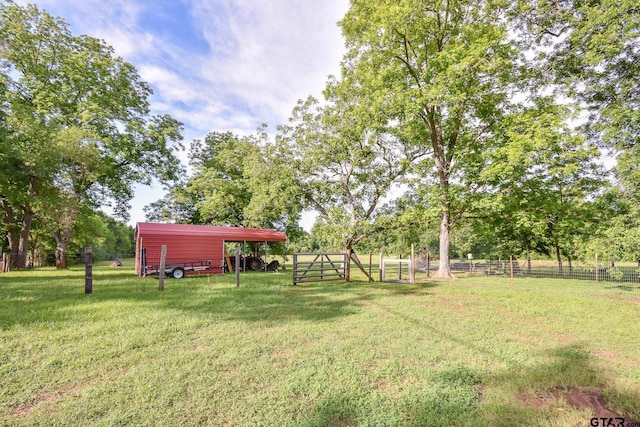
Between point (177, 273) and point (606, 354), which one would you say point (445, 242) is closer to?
point (606, 354)

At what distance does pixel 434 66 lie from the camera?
44.6ft

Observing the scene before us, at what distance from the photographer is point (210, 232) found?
55.2 feet

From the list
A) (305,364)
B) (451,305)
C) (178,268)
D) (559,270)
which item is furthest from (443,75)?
(559,270)

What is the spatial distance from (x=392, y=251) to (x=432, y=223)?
38.6 metres

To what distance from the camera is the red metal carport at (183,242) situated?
1473 cm

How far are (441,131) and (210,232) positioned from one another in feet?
48.6

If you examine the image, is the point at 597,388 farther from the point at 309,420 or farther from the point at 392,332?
the point at 309,420

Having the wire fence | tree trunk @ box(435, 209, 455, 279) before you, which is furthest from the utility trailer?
the wire fence

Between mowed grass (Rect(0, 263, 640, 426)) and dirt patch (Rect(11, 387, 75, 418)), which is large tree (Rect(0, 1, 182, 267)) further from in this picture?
dirt patch (Rect(11, 387, 75, 418))

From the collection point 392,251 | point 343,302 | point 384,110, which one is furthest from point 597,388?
point 392,251

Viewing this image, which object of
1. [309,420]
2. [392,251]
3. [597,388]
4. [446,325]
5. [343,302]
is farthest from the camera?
[392,251]

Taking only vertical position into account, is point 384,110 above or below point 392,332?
above

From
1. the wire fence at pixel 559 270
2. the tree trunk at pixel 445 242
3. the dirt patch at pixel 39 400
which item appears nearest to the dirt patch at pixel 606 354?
the dirt patch at pixel 39 400

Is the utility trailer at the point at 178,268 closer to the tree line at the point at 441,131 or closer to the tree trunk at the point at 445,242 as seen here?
the tree line at the point at 441,131
